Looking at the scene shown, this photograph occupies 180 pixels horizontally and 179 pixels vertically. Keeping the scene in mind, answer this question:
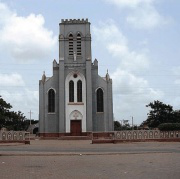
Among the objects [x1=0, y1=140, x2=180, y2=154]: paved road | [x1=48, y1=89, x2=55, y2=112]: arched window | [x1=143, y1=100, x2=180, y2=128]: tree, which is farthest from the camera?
[x1=143, y1=100, x2=180, y2=128]: tree

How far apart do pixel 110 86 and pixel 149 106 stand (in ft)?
50.5

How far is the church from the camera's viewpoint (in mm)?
52688

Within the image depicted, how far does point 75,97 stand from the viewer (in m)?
53.2

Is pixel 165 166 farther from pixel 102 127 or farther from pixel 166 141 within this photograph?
pixel 102 127

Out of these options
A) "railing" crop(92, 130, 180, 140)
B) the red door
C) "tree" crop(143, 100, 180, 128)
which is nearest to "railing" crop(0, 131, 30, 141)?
"railing" crop(92, 130, 180, 140)

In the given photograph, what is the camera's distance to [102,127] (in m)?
53.3

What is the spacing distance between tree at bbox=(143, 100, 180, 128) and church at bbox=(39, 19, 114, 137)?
14.3 m

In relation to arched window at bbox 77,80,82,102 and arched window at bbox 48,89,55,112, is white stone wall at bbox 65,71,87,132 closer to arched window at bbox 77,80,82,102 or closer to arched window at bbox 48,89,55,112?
arched window at bbox 77,80,82,102

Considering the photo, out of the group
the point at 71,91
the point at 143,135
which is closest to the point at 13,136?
the point at 143,135

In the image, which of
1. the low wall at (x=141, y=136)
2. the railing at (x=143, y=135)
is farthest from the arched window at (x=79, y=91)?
the railing at (x=143, y=135)

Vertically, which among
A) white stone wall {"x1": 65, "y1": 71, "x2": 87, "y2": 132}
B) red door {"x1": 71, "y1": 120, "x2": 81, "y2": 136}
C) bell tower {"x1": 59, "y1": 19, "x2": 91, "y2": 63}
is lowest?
red door {"x1": 71, "y1": 120, "x2": 81, "y2": 136}

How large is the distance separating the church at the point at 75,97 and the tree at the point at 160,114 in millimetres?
14259

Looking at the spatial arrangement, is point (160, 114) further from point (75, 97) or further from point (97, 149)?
point (97, 149)

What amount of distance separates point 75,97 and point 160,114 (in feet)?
62.8
